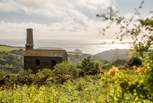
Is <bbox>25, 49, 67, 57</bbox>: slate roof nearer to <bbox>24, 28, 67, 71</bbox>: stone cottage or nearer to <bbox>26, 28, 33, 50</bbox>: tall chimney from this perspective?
<bbox>24, 28, 67, 71</bbox>: stone cottage

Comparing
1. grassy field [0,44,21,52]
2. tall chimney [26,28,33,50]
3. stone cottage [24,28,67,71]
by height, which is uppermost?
tall chimney [26,28,33,50]

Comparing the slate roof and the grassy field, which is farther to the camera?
the grassy field

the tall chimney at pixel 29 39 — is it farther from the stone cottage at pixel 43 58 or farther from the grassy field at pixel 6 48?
the grassy field at pixel 6 48

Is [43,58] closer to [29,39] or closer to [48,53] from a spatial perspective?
[48,53]

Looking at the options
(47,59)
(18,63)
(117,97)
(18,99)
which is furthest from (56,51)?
(117,97)

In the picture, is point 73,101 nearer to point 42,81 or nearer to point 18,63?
point 42,81

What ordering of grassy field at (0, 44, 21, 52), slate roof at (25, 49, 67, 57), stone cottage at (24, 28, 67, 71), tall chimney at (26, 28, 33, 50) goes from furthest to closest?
grassy field at (0, 44, 21, 52), tall chimney at (26, 28, 33, 50), slate roof at (25, 49, 67, 57), stone cottage at (24, 28, 67, 71)

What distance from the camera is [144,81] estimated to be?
5.73 metres

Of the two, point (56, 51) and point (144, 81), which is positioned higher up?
point (144, 81)

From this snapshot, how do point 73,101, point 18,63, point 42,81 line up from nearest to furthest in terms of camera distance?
1. point 73,101
2. point 42,81
3. point 18,63

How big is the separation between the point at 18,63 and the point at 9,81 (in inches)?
4100

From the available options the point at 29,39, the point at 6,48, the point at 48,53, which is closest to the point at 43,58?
the point at 48,53

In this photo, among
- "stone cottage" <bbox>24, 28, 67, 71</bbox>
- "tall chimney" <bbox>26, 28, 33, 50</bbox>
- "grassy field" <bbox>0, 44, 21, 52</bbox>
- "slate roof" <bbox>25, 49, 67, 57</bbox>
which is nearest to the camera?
"stone cottage" <bbox>24, 28, 67, 71</bbox>

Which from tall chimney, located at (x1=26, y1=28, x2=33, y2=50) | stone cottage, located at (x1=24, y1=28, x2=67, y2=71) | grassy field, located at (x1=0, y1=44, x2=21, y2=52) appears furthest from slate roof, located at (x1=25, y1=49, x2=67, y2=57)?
grassy field, located at (x1=0, y1=44, x2=21, y2=52)
